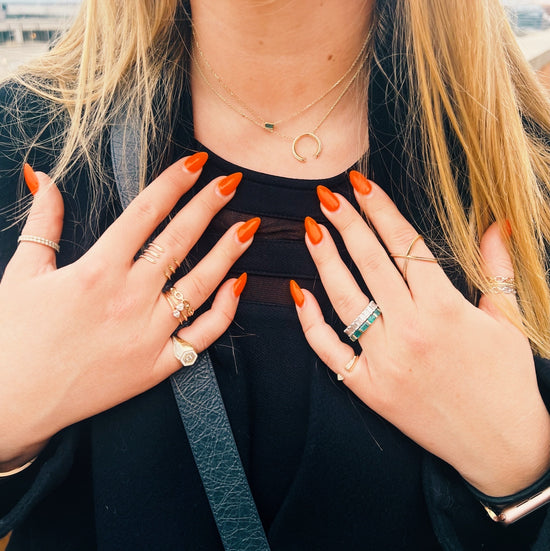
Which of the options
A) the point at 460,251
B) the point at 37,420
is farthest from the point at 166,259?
the point at 460,251

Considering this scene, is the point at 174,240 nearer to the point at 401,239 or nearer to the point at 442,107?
the point at 401,239

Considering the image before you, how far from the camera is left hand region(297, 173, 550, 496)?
0.84m

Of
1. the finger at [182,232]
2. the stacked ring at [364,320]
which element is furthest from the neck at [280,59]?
the stacked ring at [364,320]

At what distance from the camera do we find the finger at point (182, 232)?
868 mm

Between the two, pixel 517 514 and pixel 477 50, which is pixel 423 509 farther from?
pixel 477 50

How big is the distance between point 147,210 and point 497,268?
0.68 m

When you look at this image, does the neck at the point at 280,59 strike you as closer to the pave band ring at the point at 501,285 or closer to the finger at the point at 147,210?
the finger at the point at 147,210

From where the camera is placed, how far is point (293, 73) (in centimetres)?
98

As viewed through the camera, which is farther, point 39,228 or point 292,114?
point 292,114

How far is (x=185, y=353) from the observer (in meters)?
0.85

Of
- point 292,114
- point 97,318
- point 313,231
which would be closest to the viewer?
point 97,318

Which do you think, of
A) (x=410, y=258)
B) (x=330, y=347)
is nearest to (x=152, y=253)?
(x=330, y=347)

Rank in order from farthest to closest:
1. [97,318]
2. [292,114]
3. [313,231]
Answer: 1. [292,114]
2. [313,231]
3. [97,318]

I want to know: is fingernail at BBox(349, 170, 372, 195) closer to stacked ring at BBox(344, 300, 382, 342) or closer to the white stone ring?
stacked ring at BBox(344, 300, 382, 342)
